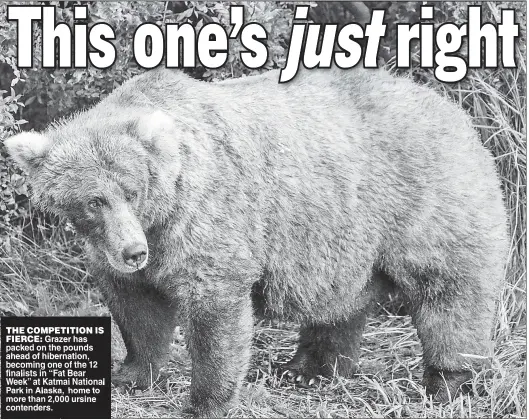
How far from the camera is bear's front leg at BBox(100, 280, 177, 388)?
573 centimetres

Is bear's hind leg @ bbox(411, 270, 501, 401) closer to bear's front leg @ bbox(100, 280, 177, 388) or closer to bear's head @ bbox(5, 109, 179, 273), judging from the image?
bear's front leg @ bbox(100, 280, 177, 388)

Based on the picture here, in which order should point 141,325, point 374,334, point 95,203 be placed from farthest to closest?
point 374,334 → point 141,325 → point 95,203

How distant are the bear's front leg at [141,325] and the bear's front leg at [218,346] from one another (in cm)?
27

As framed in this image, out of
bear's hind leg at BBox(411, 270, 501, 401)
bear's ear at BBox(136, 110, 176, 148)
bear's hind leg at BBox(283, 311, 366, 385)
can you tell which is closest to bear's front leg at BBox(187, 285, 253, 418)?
bear's ear at BBox(136, 110, 176, 148)

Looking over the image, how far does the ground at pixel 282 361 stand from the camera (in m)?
5.88

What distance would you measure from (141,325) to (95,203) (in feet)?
3.87

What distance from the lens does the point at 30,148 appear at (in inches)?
199

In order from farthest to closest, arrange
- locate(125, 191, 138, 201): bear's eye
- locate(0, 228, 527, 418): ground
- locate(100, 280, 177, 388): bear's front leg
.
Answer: locate(0, 228, 527, 418): ground → locate(100, 280, 177, 388): bear's front leg → locate(125, 191, 138, 201): bear's eye

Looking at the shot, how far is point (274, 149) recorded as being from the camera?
18.6 feet

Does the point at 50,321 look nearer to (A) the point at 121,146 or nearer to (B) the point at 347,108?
(A) the point at 121,146

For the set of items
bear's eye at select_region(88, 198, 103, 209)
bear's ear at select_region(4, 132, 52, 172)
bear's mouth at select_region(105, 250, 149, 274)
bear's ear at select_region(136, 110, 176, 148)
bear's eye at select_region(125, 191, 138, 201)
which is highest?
bear's ear at select_region(136, 110, 176, 148)
